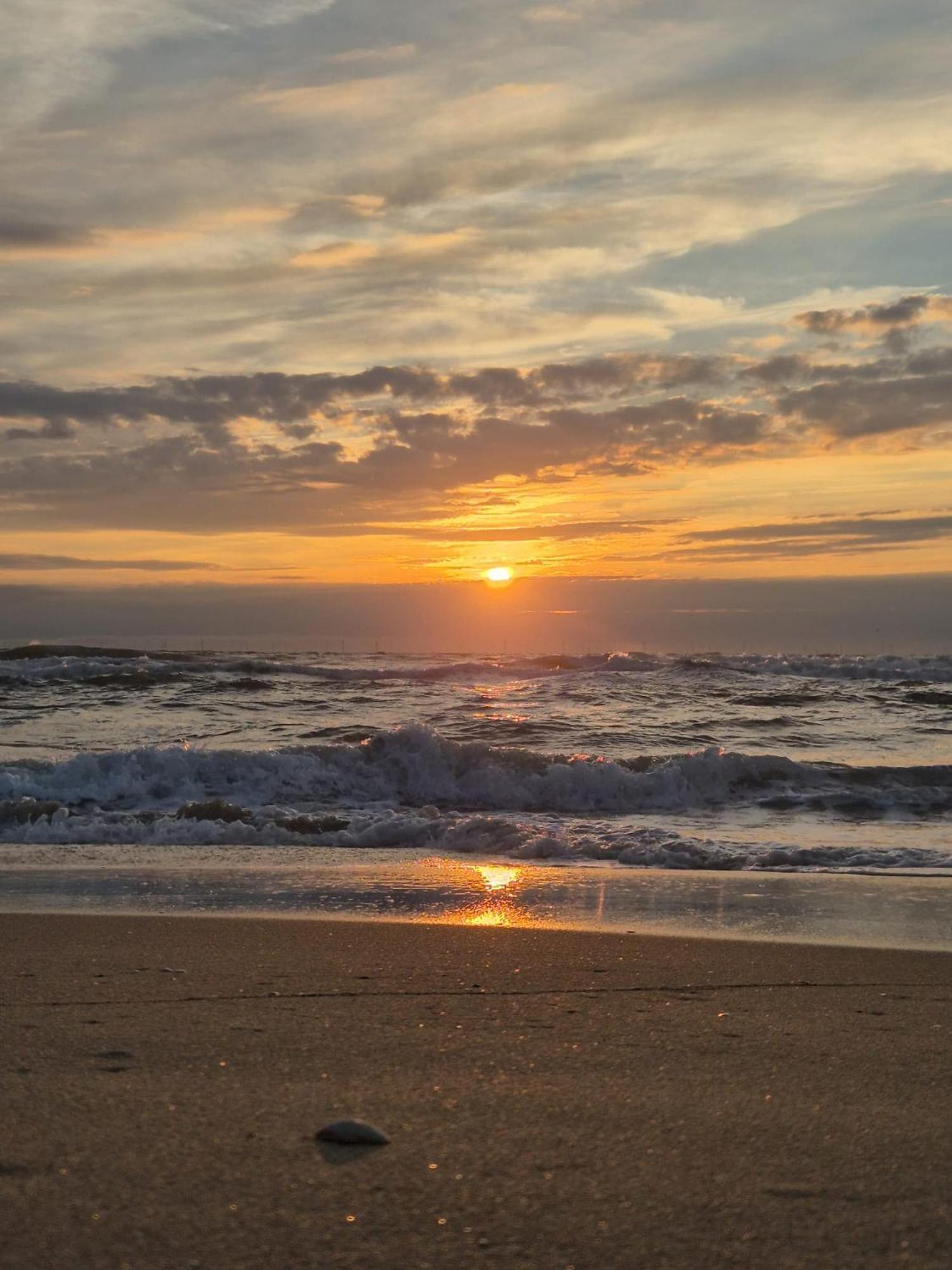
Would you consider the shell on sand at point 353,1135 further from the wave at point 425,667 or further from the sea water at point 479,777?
the wave at point 425,667

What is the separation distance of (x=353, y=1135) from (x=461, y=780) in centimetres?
1105

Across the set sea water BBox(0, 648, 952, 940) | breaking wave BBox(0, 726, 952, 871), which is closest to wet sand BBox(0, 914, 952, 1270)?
sea water BBox(0, 648, 952, 940)

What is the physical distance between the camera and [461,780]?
13781 mm

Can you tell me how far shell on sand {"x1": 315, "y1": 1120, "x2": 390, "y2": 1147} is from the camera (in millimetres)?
2729

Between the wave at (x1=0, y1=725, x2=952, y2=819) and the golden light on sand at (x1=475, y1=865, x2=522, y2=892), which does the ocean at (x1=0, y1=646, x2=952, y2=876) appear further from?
the golden light on sand at (x1=475, y1=865, x2=522, y2=892)

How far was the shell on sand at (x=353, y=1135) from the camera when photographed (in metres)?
2.73

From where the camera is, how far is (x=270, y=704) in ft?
74.1

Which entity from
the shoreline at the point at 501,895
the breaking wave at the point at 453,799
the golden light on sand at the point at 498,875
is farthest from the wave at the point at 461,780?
the golden light on sand at the point at 498,875

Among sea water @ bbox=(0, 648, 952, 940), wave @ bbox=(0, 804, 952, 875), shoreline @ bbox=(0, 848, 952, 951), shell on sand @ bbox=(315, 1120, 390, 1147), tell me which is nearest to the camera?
shell on sand @ bbox=(315, 1120, 390, 1147)

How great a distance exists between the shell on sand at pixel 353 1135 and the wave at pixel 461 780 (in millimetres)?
9508

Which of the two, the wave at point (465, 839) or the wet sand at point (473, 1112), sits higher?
the wet sand at point (473, 1112)

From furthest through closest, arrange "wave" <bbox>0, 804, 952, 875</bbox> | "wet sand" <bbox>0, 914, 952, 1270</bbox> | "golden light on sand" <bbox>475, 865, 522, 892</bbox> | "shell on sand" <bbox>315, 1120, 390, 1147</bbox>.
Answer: "wave" <bbox>0, 804, 952, 875</bbox>
"golden light on sand" <bbox>475, 865, 522, 892</bbox>
"shell on sand" <bbox>315, 1120, 390, 1147</bbox>
"wet sand" <bbox>0, 914, 952, 1270</bbox>

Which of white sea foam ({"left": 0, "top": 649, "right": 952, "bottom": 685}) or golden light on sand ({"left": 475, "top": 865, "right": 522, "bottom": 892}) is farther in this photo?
white sea foam ({"left": 0, "top": 649, "right": 952, "bottom": 685})

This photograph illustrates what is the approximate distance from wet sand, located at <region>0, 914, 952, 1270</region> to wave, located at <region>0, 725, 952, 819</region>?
24.6 feet
